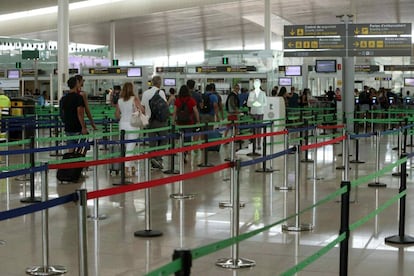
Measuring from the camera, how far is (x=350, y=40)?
78.0ft

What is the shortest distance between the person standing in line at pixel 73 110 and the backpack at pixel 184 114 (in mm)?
3715

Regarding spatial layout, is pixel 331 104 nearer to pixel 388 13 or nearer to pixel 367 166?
pixel 388 13

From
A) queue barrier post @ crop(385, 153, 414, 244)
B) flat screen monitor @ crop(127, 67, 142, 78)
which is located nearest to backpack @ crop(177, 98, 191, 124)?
queue barrier post @ crop(385, 153, 414, 244)

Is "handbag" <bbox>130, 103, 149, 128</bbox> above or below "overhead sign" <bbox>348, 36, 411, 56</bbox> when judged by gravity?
below

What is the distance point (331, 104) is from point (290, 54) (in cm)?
870

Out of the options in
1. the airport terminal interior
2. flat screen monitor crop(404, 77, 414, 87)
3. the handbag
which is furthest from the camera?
flat screen monitor crop(404, 77, 414, 87)

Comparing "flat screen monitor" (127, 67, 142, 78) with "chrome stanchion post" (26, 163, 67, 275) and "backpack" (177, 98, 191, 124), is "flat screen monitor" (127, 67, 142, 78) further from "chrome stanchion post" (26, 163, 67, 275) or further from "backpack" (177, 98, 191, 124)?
"chrome stanchion post" (26, 163, 67, 275)

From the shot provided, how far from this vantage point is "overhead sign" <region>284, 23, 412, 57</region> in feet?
77.9

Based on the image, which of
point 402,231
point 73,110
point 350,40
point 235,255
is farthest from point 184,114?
point 350,40

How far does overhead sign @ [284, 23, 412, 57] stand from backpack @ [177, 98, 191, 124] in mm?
9000

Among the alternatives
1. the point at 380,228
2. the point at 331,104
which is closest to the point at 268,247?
the point at 380,228

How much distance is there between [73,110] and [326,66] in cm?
1599

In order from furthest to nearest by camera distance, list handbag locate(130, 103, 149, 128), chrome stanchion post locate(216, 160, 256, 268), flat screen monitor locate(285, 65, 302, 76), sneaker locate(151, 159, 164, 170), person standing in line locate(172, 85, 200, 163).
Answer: flat screen monitor locate(285, 65, 302, 76), person standing in line locate(172, 85, 200, 163), sneaker locate(151, 159, 164, 170), handbag locate(130, 103, 149, 128), chrome stanchion post locate(216, 160, 256, 268)

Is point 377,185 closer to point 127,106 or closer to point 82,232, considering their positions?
point 127,106
